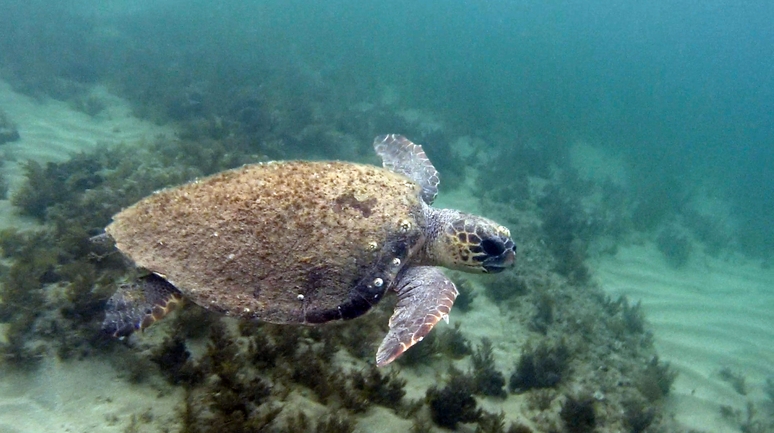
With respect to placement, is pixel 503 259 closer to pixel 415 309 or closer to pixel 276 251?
pixel 415 309

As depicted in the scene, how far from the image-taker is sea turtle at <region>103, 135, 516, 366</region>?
3205 millimetres

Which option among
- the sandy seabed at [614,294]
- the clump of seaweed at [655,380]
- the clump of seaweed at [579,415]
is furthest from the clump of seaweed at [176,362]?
the clump of seaweed at [655,380]

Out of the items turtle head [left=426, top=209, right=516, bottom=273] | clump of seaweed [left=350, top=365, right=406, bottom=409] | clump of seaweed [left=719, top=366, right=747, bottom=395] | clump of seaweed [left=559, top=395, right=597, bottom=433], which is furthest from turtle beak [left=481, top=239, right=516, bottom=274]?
clump of seaweed [left=719, top=366, right=747, bottom=395]

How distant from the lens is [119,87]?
1413 cm

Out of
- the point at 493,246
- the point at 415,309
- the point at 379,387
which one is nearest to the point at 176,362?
the point at 379,387

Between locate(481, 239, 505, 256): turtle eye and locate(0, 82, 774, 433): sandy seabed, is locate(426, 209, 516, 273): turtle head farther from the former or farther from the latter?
locate(0, 82, 774, 433): sandy seabed

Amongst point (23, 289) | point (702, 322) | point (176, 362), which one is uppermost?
point (702, 322)

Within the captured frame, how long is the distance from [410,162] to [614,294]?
7340 mm

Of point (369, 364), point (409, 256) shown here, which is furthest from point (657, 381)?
point (409, 256)

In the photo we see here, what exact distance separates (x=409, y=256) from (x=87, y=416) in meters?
3.15

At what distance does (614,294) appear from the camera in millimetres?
9766

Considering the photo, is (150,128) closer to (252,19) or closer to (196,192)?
(196,192)

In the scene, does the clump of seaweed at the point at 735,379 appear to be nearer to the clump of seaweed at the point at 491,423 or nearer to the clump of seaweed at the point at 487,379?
the clump of seaweed at the point at 487,379

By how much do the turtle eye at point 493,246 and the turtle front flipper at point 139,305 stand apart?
3.06 m
